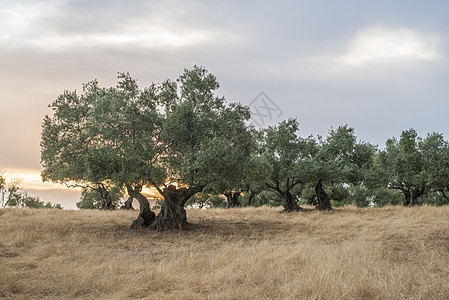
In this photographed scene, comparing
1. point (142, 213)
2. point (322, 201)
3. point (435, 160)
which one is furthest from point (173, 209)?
point (435, 160)

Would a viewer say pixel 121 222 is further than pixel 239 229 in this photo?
Yes

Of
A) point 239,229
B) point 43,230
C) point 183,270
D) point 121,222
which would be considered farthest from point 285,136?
Result: point 183,270

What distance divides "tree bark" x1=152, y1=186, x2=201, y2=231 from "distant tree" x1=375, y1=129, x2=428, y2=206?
27.6 m

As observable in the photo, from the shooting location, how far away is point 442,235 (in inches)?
784

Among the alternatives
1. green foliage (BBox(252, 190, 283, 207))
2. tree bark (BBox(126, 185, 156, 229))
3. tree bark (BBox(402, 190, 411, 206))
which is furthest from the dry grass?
green foliage (BBox(252, 190, 283, 207))

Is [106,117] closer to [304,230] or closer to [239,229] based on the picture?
[239,229]

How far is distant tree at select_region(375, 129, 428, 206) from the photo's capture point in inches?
1634

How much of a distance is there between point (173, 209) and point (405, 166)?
1232 inches

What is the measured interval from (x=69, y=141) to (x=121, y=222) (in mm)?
7754

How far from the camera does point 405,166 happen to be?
42.2m

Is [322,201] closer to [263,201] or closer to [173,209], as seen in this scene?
[173,209]

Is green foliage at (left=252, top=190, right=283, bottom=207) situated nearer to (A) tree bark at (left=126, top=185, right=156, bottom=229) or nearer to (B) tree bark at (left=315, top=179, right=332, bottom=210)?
(B) tree bark at (left=315, top=179, right=332, bottom=210)

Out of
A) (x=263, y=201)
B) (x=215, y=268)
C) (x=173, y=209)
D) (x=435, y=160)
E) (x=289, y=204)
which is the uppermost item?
(x=435, y=160)

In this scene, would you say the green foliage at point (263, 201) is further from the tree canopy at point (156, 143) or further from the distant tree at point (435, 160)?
the tree canopy at point (156, 143)
